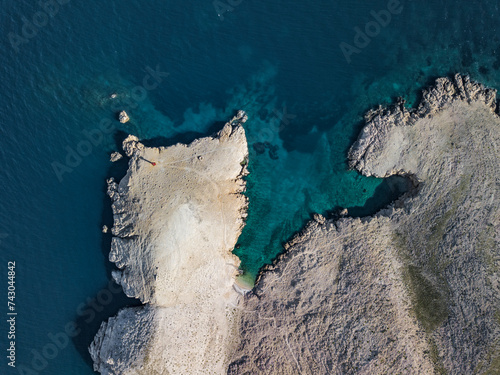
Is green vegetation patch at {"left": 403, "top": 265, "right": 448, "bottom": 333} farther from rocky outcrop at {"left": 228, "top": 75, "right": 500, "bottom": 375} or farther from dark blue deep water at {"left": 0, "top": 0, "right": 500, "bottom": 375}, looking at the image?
dark blue deep water at {"left": 0, "top": 0, "right": 500, "bottom": 375}

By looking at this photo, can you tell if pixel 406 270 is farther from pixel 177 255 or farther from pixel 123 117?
pixel 123 117

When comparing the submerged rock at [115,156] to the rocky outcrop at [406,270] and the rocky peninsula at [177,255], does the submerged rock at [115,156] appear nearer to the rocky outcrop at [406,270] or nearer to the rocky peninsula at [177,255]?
the rocky peninsula at [177,255]

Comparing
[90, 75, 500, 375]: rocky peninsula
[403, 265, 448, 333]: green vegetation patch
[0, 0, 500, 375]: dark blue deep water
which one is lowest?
[403, 265, 448, 333]: green vegetation patch

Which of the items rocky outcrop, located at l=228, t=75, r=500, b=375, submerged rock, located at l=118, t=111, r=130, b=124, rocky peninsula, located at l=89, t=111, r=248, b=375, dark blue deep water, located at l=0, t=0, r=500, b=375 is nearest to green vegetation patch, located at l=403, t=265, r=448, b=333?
rocky outcrop, located at l=228, t=75, r=500, b=375

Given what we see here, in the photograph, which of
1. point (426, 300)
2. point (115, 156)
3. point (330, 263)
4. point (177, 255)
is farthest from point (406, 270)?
point (115, 156)

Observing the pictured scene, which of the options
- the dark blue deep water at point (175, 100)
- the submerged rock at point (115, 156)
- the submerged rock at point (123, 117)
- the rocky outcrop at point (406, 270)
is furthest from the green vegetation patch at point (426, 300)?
the submerged rock at point (123, 117)
